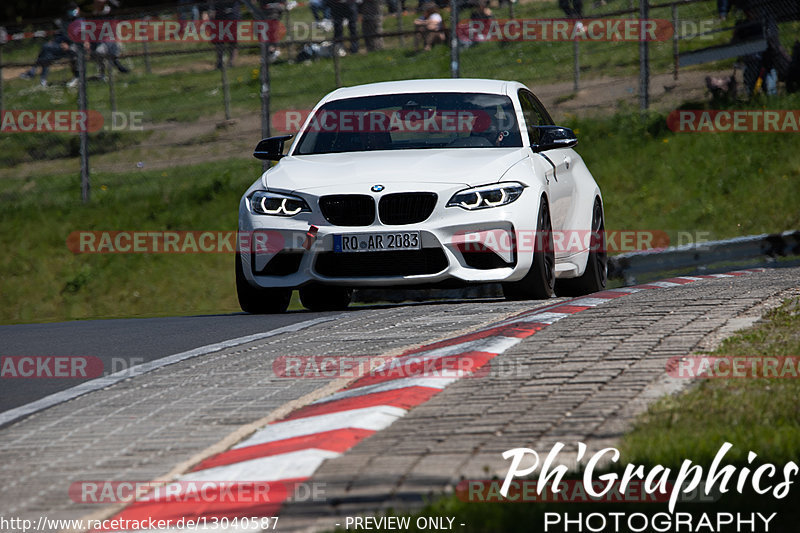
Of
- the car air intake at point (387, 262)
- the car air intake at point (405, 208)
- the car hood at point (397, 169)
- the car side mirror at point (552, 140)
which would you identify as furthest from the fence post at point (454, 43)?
the car air intake at point (387, 262)

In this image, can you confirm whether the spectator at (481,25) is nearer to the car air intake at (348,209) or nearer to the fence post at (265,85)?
the fence post at (265,85)

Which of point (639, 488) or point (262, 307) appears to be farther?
point (262, 307)

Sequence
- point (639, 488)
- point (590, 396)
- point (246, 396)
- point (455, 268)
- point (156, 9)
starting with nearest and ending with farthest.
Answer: point (639, 488)
point (590, 396)
point (246, 396)
point (455, 268)
point (156, 9)

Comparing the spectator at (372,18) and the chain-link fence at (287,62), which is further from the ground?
the spectator at (372,18)

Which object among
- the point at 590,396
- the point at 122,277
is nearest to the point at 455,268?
the point at 590,396

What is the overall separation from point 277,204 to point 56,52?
1624 centimetres

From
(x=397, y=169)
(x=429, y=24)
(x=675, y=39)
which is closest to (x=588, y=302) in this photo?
(x=397, y=169)

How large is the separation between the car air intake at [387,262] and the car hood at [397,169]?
0.49 meters

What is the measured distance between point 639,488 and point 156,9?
17.3 meters

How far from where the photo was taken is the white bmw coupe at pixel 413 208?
30.5ft

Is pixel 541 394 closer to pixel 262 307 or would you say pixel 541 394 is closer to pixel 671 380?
pixel 671 380

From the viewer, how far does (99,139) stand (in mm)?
25562

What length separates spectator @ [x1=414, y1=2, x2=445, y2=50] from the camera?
78.1 ft

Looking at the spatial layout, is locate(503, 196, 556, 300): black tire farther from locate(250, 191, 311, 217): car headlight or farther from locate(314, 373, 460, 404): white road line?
locate(314, 373, 460, 404): white road line
